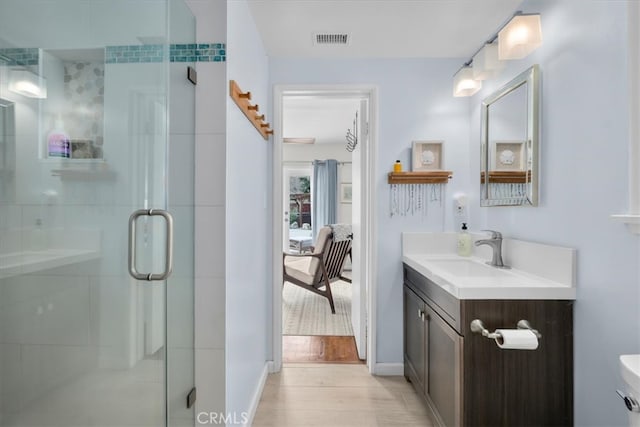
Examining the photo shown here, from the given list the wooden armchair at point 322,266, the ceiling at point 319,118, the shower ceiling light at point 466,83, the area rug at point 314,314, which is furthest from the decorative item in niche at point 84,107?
the wooden armchair at point 322,266

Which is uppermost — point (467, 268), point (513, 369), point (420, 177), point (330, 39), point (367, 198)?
point (330, 39)

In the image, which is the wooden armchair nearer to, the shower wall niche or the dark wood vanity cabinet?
the dark wood vanity cabinet

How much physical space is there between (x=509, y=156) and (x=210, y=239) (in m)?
1.71

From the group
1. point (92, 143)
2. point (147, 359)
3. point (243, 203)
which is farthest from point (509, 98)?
point (147, 359)

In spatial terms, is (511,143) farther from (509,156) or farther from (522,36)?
(522,36)

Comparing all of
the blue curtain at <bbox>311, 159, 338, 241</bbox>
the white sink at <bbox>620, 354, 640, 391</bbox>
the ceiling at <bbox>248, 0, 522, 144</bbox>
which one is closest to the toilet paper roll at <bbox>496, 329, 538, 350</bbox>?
the white sink at <bbox>620, 354, 640, 391</bbox>

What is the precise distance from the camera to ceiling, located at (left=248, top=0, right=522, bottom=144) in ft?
5.90

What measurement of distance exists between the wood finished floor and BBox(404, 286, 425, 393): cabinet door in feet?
1.61

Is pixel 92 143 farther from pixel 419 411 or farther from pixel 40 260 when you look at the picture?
pixel 419 411

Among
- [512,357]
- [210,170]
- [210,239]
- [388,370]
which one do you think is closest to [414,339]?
[388,370]

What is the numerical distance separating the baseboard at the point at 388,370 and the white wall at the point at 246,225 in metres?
0.82

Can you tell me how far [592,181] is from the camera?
133 centimetres

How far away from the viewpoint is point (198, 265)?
1.39 m

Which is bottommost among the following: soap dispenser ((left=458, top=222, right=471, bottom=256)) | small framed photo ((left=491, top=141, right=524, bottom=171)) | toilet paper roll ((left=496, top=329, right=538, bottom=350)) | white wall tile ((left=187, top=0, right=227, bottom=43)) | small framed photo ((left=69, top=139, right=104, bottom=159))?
toilet paper roll ((left=496, top=329, right=538, bottom=350))
